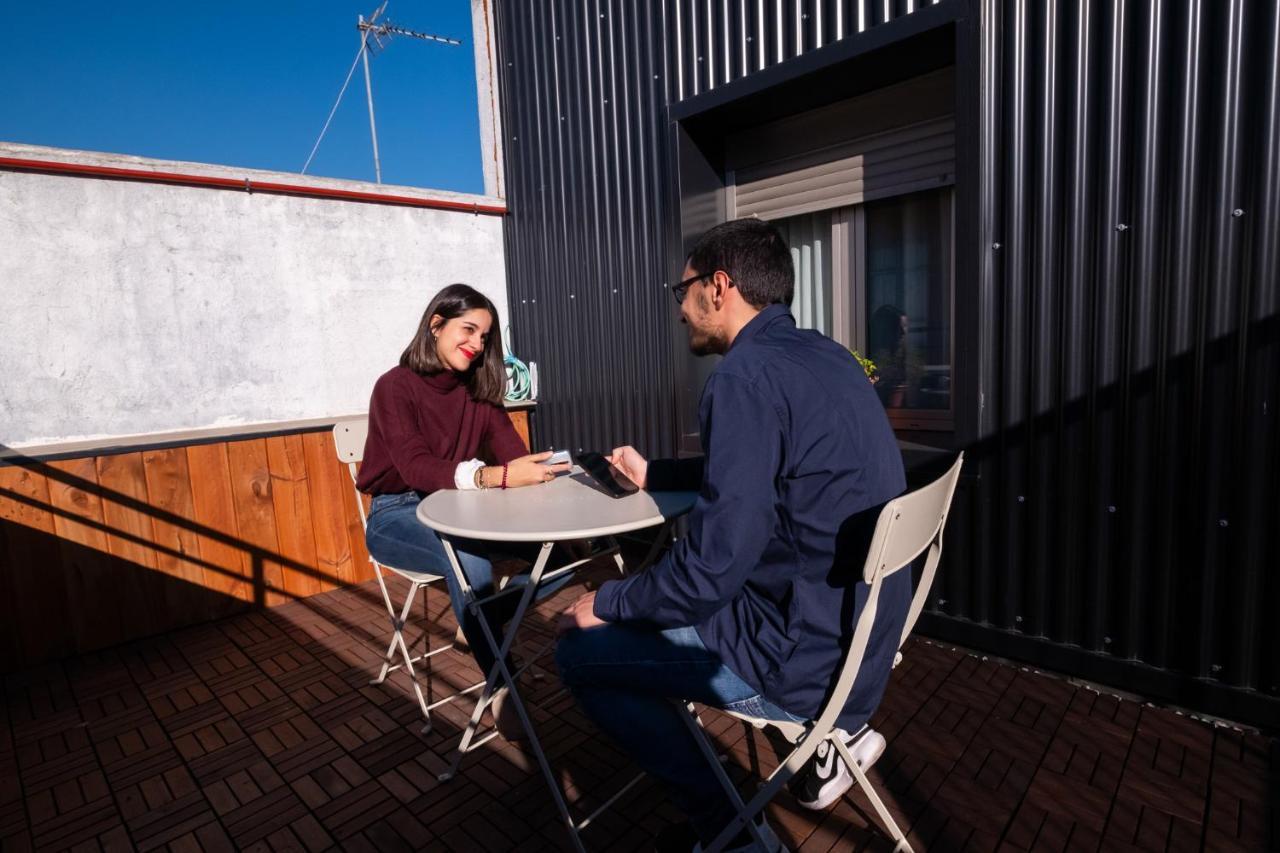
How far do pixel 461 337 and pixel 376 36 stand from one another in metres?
16.4

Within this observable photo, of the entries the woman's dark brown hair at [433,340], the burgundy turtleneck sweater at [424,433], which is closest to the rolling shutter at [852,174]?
the woman's dark brown hair at [433,340]

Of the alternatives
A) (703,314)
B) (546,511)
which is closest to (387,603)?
(546,511)

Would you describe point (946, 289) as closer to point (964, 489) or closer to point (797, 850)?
point (964, 489)

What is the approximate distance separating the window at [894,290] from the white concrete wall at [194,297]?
262 cm

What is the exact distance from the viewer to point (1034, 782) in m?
2.25

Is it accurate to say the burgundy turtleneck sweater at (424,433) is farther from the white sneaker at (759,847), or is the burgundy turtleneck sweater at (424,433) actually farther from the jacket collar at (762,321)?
Answer: the white sneaker at (759,847)

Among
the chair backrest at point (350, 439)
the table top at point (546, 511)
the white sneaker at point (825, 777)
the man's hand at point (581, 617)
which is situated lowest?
the white sneaker at point (825, 777)

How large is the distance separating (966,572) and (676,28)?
3.27 metres

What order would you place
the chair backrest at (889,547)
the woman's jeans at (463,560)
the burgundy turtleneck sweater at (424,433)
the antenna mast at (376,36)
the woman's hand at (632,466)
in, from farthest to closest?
1. the antenna mast at (376,36)
2. the burgundy turtleneck sweater at (424,433)
3. the woman's jeans at (463,560)
4. the woman's hand at (632,466)
5. the chair backrest at (889,547)

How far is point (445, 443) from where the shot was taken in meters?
2.95

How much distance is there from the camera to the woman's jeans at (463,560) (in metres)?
2.47

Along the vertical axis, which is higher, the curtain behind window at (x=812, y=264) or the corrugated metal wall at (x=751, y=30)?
the corrugated metal wall at (x=751, y=30)

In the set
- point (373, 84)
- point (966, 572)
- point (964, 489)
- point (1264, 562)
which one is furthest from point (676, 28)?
→ point (373, 84)

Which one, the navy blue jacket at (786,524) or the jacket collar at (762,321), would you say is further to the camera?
the jacket collar at (762,321)
